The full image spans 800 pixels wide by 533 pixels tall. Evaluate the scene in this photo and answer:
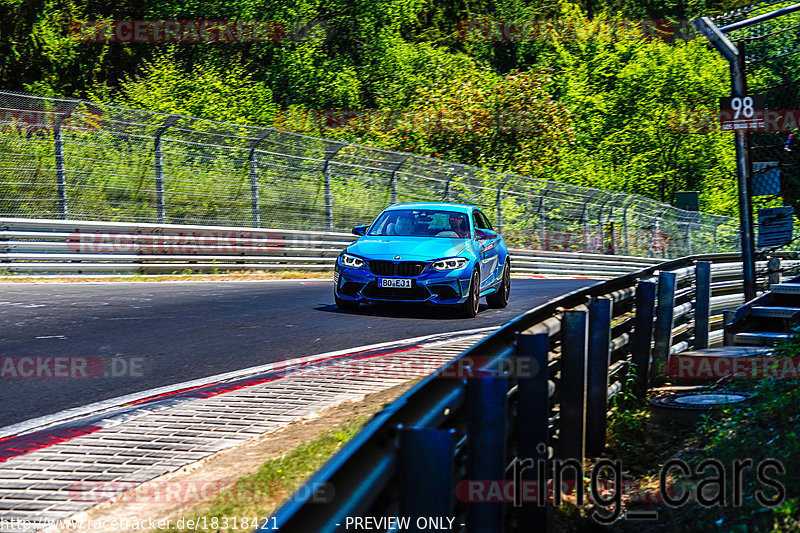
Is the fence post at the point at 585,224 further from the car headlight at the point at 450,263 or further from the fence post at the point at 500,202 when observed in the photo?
the car headlight at the point at 450,263

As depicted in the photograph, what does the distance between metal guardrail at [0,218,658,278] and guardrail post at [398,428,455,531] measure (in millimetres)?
15176

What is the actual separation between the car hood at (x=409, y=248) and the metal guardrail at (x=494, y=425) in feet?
12.7

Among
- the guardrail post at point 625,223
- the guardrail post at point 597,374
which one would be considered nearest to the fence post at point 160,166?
the guardrail post at point 597,374

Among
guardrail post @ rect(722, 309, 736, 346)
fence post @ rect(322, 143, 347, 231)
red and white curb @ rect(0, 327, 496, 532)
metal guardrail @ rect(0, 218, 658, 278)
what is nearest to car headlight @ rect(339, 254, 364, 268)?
red and white curb @ rect(0, 327, 496, 532)

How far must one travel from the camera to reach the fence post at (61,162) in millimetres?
17594

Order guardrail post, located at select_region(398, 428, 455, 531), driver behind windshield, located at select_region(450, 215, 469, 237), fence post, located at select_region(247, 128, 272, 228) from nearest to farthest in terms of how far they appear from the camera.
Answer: guardrail post, located at select_region(398, 428, 455, 531) → driver behind windshield, located at select_region(450, 215, 469, 237) → fence post, located at select_region(247, 128, 272, 228)

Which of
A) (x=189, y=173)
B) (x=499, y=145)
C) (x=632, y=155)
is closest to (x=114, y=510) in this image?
(x=189, y=173)

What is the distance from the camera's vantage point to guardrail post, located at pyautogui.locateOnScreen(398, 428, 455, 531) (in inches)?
116

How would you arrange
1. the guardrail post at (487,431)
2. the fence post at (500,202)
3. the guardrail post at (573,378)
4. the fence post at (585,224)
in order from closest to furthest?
the guardrail post at (487,431) < the guardrail post at (573,378) < the fence post at (500,202) < the fence post at (585,224)

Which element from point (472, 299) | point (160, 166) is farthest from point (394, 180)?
point (472, 299)

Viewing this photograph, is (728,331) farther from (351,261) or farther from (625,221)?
(625,221)

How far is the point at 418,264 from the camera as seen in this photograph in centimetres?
1288

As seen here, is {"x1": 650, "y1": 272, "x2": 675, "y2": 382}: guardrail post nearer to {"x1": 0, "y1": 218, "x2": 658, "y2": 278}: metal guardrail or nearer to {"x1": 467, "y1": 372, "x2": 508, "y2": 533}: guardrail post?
{"x1": 467, "y1": 372, "x2": 508, "y2": 533}: guardrail post

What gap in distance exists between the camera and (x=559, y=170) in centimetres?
4212
